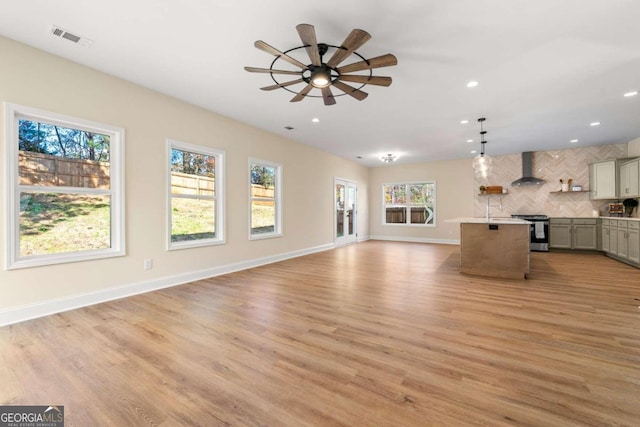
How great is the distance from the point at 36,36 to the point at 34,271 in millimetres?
2412

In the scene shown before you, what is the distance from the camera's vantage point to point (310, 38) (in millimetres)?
2170

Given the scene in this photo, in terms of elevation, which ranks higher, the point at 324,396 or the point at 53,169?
the point at 53,169

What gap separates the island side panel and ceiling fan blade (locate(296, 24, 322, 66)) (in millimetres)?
3894

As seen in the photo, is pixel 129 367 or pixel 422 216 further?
pixel 422 216

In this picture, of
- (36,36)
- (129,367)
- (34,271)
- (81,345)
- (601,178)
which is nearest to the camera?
(129,367)

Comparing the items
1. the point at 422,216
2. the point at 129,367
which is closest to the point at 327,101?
the point at 129,367

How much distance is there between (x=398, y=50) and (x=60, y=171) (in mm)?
4075

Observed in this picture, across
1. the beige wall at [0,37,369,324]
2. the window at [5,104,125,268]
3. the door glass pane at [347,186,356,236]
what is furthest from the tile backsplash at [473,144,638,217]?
the window at [5,104,125,268]

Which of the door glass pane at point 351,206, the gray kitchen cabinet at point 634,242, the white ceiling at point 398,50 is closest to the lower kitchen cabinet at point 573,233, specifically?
the gray kitchen cabinet at point 634,242

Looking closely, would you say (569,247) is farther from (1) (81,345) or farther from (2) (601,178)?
(1) (81,345)

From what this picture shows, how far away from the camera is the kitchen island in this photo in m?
4.34

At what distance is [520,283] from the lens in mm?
4098

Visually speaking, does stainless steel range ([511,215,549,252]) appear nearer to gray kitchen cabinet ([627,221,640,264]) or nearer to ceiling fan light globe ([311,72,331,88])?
gray kitchen cabinet ([627,221,640,264])

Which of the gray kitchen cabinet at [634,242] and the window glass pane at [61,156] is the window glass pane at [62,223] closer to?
the window glass pane at [61,156]
